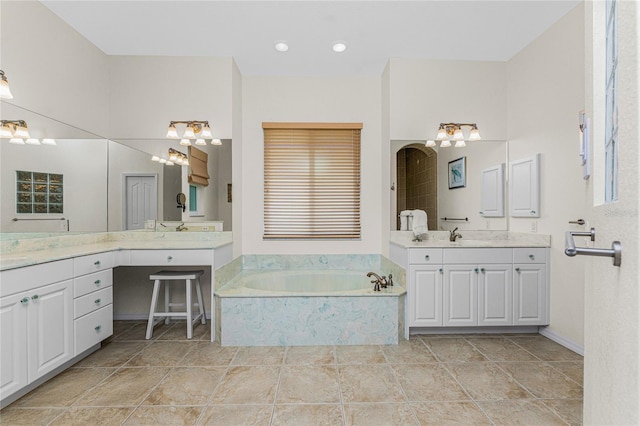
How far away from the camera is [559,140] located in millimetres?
2791

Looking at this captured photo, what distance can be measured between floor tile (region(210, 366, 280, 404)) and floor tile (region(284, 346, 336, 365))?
19 centimetres

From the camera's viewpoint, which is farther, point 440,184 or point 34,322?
point 440,184

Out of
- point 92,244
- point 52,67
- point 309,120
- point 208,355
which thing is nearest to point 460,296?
point 208,355

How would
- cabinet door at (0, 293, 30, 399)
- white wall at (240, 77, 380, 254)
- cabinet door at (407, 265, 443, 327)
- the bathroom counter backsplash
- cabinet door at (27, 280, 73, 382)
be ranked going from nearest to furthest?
cabinet door at (0, 293, 30, 399) < cabinet door at (27, 280, 73, 382) < cabinet door at (407, 265, 443, 327) < the bathroom counter backsplash < white wall at (240, 77, 380, 254)

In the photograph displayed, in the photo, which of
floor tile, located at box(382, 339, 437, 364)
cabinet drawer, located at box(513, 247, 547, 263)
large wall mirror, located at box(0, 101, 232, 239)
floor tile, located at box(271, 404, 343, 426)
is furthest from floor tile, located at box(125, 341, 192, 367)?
cabinet drawer, located at box(513, 247, 547, 263)

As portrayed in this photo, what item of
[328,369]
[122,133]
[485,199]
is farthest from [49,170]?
[485,199]

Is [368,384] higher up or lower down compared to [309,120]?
lower down

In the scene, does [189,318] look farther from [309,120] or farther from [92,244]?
[309,120]

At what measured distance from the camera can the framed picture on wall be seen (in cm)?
351

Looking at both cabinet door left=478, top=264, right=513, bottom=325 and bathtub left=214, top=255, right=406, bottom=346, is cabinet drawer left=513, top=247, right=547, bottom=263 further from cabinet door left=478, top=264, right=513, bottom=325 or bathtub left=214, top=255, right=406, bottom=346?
bathtub left=214, top=255, right=406, bottom=346

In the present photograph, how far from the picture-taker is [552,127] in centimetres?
287

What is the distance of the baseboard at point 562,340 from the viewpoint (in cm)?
261

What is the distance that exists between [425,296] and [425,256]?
1.15 ft

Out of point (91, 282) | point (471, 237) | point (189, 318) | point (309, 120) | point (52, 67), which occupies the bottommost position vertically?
point (189, 318)
